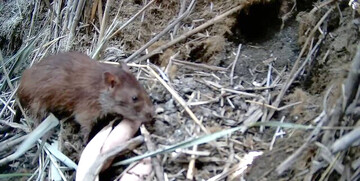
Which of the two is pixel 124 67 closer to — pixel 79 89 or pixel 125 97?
pixel 125 97

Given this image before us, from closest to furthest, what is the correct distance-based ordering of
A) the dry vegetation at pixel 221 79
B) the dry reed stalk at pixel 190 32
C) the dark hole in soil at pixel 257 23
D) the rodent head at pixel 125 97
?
the dry vegetation at pixel 221 79, the rodent head at pixel 125 97, the dry reed stalk at pixel 190 32, the dark hole in soil at pixel 257 23

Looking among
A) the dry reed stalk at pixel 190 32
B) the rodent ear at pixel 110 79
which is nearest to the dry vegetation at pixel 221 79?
the dry reed stalk at pixel 190 32

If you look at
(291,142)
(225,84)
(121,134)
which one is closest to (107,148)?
(121,134)

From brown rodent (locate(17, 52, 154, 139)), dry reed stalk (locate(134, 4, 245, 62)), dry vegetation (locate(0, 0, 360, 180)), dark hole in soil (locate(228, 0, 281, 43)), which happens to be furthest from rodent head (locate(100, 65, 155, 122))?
dark hole in soil (locate(228, 0, 281, 43))

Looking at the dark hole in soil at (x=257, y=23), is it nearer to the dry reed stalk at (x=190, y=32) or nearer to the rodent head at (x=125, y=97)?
the dry reed stalk at (x=190, y=32)

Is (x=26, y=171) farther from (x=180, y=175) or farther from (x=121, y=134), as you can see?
(x=180, y=175)

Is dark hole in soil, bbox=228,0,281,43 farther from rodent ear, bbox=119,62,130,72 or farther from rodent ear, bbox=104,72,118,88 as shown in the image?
rodent ear, bbox=104,72,118,88
